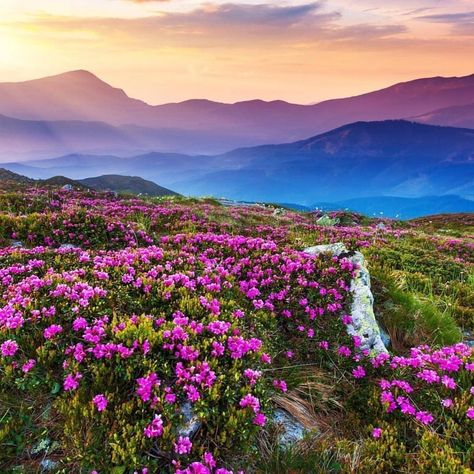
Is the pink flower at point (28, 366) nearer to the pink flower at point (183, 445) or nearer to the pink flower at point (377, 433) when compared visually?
the pink flower at point (183, 445)

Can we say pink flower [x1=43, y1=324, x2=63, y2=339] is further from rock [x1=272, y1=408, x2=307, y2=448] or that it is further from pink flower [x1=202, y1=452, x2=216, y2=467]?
rock [x1=272, y1=408, x2=307, y2=448]

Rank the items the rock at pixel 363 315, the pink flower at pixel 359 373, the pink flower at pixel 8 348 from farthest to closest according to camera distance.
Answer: the rock at pixel 363 315, the pink flower at pixel 359 373, the pink flower at pixel 8 348

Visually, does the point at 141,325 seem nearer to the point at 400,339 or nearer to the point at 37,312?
the point at 37,312

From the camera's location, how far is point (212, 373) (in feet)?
16.1

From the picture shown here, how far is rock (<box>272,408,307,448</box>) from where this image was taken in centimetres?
525

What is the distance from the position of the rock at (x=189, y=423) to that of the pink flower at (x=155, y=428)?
0.30 meters

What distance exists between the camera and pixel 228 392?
484 centimetres

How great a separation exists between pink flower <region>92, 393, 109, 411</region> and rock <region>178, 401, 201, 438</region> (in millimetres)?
884

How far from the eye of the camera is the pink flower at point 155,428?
4262 mm

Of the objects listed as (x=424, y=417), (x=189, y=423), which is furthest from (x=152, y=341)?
(x=424, y=417)

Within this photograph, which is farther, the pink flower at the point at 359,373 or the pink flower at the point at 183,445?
the pink flower at the point at 359,373

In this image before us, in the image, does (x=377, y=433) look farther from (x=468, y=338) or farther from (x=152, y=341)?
(x=468, y=338)

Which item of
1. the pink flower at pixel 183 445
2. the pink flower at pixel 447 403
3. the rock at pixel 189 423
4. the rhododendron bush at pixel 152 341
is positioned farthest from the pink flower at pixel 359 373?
the pink flower at pixel 183 445

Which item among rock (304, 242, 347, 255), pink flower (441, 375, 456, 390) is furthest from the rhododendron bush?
pink flower (441, 375, 456, 390)
